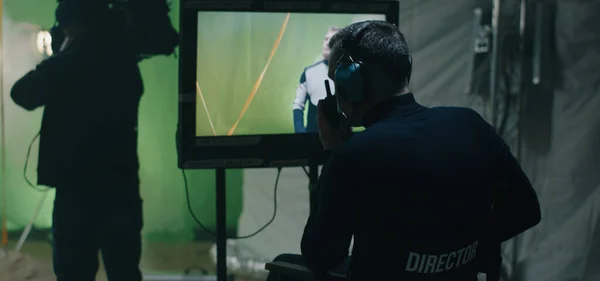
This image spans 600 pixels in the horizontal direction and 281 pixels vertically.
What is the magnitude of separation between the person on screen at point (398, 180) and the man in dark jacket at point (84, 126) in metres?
1.46

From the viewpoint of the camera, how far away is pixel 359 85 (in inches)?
53.6

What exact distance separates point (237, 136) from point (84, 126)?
32.7 inches

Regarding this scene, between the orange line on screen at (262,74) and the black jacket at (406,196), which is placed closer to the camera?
the black jacket at (406,196)

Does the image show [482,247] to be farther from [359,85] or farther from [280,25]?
[280,25]

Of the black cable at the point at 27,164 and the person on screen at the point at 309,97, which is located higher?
the person on screen at the point at 309,97

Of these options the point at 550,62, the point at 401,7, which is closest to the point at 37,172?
the point at 401,7

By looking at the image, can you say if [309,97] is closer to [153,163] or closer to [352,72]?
[352,72]

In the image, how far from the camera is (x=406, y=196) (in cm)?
129

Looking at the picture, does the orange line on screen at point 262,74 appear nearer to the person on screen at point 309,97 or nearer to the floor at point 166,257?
the person on screen at point 309,97

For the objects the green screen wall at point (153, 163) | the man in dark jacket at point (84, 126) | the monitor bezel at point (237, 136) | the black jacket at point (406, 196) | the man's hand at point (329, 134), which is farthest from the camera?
the green screen wall at point (153, 163)

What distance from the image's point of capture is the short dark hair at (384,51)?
1.36 metres

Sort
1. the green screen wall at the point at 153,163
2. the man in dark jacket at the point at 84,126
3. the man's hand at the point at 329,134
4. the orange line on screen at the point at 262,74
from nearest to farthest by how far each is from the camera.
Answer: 1. the man's hand at the point at 329,134
2. the orange line on screen at the point at 262,74
3. the man in dark jacket at the point at 84,126
4. the green screen wall at the point at 153,163

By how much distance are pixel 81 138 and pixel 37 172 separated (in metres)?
0.22

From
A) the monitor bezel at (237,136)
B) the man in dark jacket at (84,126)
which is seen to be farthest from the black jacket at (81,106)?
the monitor bezel at (237,136)
